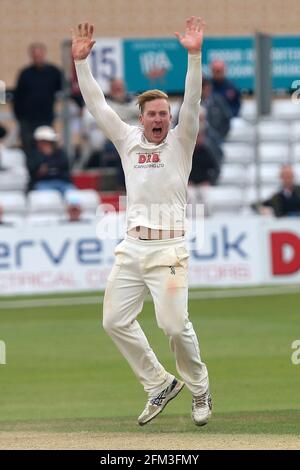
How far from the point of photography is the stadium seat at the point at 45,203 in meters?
19.1

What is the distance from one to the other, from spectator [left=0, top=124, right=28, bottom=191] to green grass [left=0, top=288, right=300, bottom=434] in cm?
355

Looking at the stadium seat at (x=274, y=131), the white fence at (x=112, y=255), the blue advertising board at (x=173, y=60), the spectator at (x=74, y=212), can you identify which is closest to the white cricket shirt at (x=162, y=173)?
the white fence at (x=112, y=255)

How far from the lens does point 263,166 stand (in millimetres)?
21375

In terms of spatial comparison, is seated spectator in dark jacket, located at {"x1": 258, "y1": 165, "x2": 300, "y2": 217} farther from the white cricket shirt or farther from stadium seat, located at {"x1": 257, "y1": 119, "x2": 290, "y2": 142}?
the white cricket shirt

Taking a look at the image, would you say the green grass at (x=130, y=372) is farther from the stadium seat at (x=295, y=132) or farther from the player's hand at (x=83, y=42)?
the stadium seat at (x=295, y=132)

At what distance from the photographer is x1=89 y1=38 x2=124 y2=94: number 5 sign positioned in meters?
20.9

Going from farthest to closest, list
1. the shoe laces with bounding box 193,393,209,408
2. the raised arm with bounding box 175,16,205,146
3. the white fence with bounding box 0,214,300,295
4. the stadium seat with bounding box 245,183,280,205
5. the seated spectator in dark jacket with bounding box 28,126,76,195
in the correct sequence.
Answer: the stadium seat with bounding box 245,183,280,205
the seated spectator in dark jacket with bounding box 28,126,76,195
the white fence with bounding box 0,214,300,295
the shoe laces with bounding box 193,393,209,408
the raised arm with bounding box 175,16,205,146

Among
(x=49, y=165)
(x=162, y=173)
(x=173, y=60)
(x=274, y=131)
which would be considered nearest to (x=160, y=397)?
(x=162, y=173)

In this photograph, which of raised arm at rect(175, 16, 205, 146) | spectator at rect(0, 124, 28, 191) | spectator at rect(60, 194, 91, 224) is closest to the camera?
raised arm at rect(175, 16, 205, 146)

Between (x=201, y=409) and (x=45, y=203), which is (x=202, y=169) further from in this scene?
(x=201, y=409)

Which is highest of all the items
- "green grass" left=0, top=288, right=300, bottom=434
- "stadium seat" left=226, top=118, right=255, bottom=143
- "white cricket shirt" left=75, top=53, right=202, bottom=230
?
"white cricket shirt" left=75, top=53, right=202, bottom=230

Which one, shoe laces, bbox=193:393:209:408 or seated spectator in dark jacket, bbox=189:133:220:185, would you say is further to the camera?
seated spectator in dark jacket, bbox=189:133:220:185

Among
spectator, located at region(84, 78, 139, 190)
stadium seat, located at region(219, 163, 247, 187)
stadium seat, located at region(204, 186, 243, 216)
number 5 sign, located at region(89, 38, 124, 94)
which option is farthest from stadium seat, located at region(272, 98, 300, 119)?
number 5 sign, located at region(89, 38, 124, 94)

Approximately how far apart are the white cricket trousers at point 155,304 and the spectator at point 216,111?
37.6 feet
